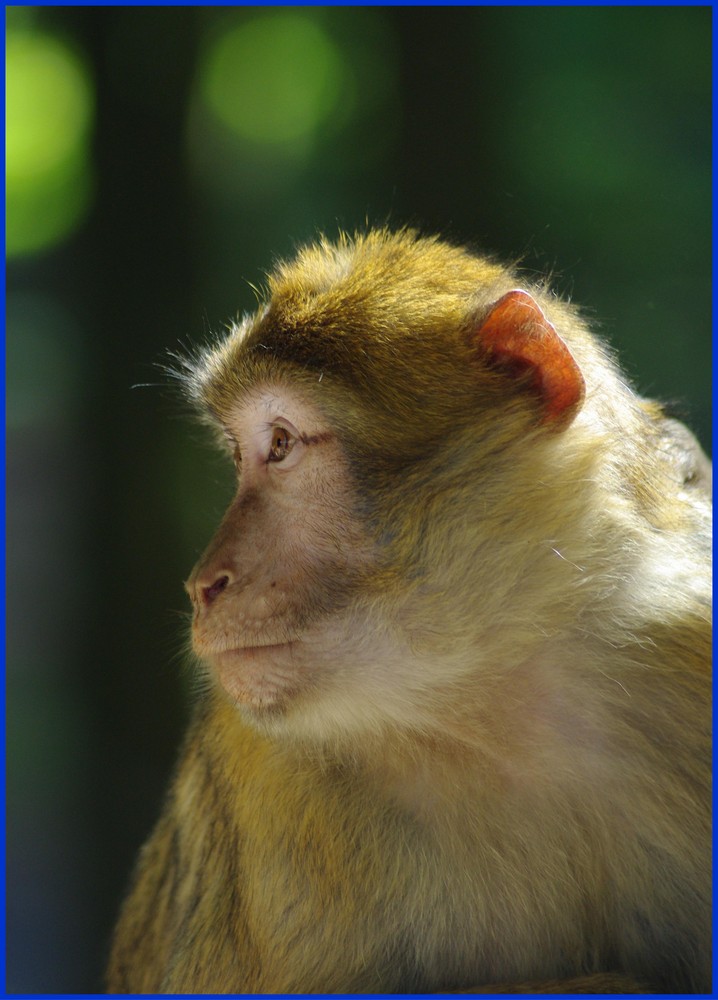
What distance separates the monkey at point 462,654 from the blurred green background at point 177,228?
1.05 m

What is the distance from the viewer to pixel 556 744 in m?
1.94

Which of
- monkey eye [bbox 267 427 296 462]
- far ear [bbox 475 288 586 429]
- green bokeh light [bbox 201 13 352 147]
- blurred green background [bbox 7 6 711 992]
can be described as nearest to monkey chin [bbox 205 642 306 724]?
monkey eye [bbox 267 427 296 462]

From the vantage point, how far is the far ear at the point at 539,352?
6.13 feet

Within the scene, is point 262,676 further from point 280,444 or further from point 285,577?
point 280,444

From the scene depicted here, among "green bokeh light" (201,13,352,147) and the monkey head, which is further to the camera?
"green bokeh light" (201,13,352,147)

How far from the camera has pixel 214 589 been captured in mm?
1896

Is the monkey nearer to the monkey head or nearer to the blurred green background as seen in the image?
the monkey head

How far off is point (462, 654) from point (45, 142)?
265 cm

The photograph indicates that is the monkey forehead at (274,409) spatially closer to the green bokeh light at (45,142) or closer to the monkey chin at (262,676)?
the monkey chin at (262,676)

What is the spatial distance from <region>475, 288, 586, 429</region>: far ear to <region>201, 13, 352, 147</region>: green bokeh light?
1.95 meters

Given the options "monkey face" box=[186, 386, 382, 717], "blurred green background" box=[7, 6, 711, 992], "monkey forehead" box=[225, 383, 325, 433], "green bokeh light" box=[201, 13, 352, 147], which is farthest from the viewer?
"green bokeh light" box=[201, 13, 352, 147]

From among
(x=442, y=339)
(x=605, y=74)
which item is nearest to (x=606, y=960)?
(x=442, y=339)

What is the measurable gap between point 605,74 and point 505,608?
203 cm

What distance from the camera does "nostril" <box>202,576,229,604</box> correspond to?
1886 mm
